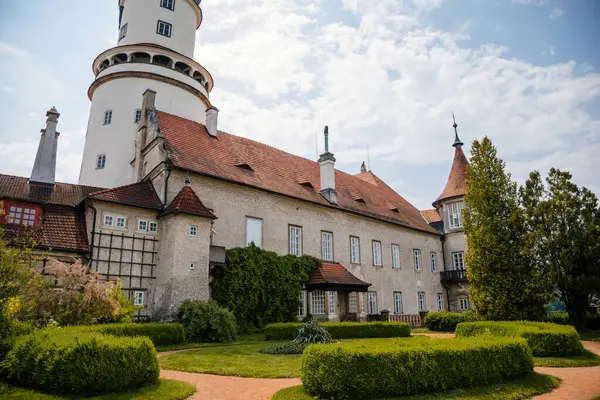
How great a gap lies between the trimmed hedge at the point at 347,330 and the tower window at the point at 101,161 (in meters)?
15.4

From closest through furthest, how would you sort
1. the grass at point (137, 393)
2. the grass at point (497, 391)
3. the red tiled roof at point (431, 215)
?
the grass at point (137, 393)
the grass at point (497, 391)
the red tiled roof at point (431, 215)

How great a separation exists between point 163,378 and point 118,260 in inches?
400

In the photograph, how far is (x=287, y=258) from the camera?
76.1 ft

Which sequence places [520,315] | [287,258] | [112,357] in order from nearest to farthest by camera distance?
[112,357] < [520,315] < [287,258]

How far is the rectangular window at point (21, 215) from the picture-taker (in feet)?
57.0

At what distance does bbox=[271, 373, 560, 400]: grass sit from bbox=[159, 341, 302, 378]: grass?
83.2 inches

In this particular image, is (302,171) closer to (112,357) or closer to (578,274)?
(578,274)

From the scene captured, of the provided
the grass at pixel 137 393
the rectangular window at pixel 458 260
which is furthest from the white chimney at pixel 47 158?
the rectangular window at pixel 458 260

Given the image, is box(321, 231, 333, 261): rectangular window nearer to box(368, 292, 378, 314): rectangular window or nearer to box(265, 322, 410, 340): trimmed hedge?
box(368, 292, 378, 314): rectangular window

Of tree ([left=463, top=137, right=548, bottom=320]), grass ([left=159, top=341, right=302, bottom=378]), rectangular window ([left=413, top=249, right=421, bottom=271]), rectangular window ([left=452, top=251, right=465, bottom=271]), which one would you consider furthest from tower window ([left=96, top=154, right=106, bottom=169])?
rectangular window ([left=452, top=251, right=465, bottom=271])

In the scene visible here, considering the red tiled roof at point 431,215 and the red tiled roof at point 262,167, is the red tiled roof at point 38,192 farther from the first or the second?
the red tiled roof at point 431,215

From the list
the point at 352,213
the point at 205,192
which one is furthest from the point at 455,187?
the point at 205,192

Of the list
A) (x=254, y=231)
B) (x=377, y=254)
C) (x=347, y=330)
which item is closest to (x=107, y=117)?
(x=254, y=231)

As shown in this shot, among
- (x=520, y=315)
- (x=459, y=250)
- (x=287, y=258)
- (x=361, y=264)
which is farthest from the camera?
(x=459, y=250)
